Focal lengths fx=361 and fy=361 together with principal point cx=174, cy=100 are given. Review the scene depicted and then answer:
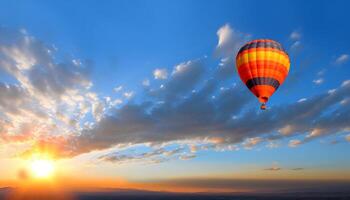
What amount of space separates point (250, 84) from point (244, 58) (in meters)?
4.94

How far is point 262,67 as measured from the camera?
64875mm

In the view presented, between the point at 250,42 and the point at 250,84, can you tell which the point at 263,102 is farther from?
the point at 250,42

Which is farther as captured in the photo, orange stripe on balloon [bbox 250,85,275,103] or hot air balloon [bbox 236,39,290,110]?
hot air balloon [bbox 236,39,290,110]

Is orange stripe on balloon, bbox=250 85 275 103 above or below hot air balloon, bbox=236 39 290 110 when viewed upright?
below

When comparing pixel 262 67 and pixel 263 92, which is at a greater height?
pixel 262 67

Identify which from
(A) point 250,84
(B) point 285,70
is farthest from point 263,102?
(B) point 285,70

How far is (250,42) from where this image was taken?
67.8 metres

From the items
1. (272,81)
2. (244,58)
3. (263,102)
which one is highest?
(244,58)

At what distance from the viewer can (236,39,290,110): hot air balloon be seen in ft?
212

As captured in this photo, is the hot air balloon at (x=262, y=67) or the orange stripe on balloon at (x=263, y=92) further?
the hot air balloon at (x=262, y=67)

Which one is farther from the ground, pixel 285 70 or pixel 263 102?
pixel 285 70

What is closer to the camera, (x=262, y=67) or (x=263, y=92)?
(x=263, y=92)

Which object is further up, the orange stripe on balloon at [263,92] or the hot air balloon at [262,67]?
the hot air balloon at [262,67]

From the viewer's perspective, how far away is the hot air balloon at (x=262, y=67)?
6450cm
